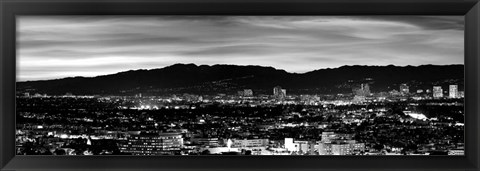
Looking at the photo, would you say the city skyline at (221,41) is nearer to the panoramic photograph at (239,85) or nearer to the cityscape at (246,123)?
the panoramic photograph at (239,85)

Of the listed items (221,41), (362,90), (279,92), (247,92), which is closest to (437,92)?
(362,90)

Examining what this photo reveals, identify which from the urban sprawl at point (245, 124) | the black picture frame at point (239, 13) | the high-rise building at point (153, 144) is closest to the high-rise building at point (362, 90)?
the urban sprawl at point (245, 124)

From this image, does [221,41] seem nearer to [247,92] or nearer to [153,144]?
[247,92]

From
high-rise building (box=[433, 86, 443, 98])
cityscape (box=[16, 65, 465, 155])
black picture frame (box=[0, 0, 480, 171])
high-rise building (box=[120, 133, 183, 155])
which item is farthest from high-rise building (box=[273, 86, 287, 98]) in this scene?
high-rise building (box=[433, 86, 443, 98])

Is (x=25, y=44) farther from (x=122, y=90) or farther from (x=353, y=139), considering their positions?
(x=353, y=139)

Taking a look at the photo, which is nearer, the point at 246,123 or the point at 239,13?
the point at 239,13
